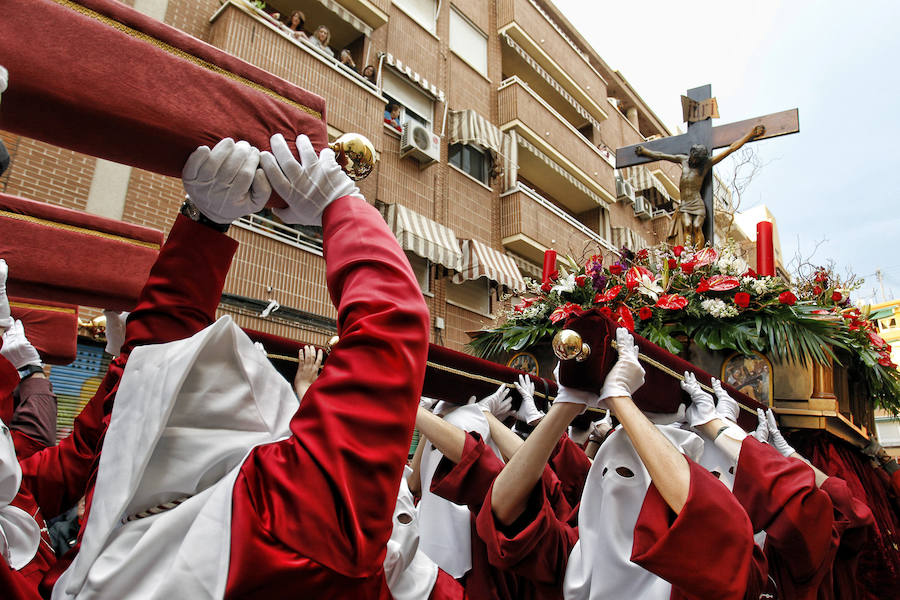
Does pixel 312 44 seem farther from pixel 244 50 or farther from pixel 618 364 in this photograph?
pixel 618 364

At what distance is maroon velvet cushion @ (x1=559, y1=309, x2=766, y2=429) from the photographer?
174 centimetres

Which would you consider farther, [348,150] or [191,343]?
[348,150]

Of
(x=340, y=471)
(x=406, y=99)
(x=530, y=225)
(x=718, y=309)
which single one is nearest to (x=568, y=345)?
(x=340, y=471)

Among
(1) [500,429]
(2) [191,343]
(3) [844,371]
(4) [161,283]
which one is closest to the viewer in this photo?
(2) [191,343]

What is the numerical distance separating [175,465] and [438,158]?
10581mm

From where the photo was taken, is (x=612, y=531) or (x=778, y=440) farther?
(x=778, y=440)

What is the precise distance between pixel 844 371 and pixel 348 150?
421 centimetres

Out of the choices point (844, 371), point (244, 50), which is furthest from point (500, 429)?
point (244, 50)

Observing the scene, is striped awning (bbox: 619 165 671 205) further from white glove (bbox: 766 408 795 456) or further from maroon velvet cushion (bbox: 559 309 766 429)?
maroon velvet cushion (bbox: 559 309 766 429)

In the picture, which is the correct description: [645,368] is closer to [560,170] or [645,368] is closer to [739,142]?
[739,142]

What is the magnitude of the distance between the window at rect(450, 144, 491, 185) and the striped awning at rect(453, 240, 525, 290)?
193 centimetres

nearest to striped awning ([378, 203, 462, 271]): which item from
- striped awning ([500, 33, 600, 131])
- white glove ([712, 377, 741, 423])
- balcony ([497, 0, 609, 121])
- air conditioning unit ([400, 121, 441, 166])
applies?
air conditioning unit ([400, 121, 441, 166])

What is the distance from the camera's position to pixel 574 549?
74.9 inches

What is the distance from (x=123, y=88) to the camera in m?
1.13
